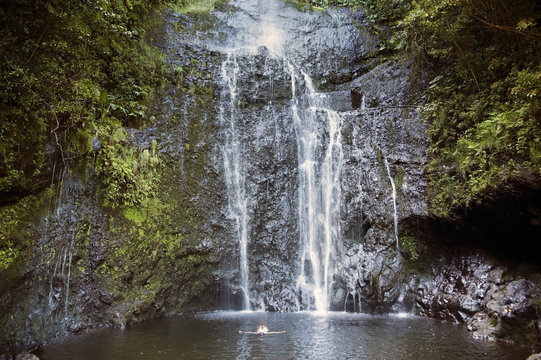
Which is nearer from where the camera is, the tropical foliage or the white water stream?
the tropical foliage

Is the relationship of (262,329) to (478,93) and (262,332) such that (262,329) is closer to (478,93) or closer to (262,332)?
(262,332)

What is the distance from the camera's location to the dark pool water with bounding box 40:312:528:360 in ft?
17.7

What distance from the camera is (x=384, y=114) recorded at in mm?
9570

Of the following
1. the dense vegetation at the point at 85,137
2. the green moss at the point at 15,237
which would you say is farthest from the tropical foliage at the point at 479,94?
the green moss at the point at 15,237

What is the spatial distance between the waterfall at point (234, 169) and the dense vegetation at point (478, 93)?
466cm

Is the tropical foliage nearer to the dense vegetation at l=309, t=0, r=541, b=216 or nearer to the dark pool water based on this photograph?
the dense vegetation at l=309, t=0, r=541, b=216

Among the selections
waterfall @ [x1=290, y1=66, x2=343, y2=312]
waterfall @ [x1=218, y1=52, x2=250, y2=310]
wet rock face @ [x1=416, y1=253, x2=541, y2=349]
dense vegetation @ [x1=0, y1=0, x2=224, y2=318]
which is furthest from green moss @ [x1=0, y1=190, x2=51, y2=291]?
wet rock face @ [x1=416, y1=253, x2=541, y2=349]

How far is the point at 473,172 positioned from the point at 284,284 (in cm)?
497

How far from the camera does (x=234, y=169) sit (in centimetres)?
976

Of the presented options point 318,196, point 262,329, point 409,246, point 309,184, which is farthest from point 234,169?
point 409,246

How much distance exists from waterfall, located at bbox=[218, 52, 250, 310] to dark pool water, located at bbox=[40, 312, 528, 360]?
184 centimetres

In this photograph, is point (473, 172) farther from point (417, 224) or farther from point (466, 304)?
point (466, 304)

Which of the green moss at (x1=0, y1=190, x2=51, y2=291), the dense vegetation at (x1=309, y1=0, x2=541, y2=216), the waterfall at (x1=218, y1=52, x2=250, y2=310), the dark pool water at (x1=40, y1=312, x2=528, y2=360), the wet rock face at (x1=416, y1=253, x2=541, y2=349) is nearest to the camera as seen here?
the dark pool water at (x1=40, y1=312, x2=528, y2=360)

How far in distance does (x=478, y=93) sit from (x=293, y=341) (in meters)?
6.85
